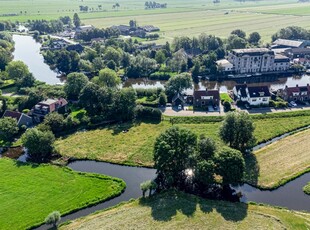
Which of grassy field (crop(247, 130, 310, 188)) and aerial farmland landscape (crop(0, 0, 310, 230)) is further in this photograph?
grassy field (crop(247, 130, 310, 188))

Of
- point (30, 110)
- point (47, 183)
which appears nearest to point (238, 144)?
point (47, 183)

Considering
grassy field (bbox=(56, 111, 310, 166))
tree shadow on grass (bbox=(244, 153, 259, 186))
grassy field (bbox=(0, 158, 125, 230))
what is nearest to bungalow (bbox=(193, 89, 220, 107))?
grassy field (bbox=(56, 111, 310, 166))

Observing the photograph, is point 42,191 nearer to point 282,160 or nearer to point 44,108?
point 44,108

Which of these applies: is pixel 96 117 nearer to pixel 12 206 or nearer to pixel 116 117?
pixel 116 117

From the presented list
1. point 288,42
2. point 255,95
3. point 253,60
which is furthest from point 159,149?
point 288,42

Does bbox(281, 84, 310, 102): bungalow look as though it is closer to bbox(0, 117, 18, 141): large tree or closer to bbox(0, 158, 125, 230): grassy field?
bbox(0, 158, 125, 230): grassy field
